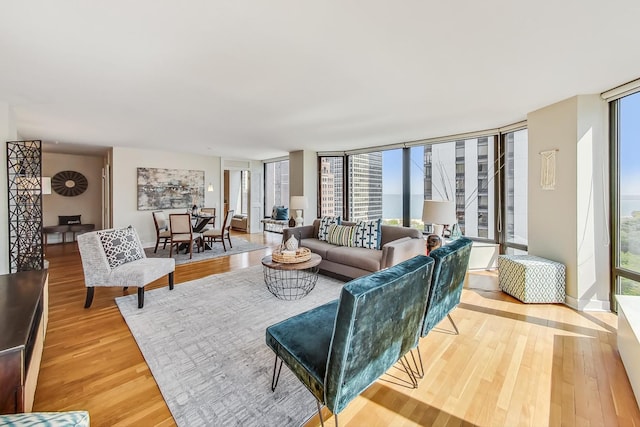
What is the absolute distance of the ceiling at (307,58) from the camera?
1.60m

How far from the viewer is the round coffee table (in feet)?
10.4

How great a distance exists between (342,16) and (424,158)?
4.18 m

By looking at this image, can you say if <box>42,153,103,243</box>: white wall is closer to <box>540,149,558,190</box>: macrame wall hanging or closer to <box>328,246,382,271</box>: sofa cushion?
<box>328,246,382,271</box>: sofa cushion

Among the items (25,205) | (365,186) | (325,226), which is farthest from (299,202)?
(25,205)

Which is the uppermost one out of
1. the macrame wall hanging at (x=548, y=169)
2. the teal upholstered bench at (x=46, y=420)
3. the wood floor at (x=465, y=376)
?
the macrame wall hanging at (x=548, y=169)

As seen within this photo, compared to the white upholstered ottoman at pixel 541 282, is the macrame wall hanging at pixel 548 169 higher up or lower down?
higher up

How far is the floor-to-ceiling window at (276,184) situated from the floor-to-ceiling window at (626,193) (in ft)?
22.9

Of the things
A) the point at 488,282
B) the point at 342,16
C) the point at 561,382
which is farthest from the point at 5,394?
the point at 488,282

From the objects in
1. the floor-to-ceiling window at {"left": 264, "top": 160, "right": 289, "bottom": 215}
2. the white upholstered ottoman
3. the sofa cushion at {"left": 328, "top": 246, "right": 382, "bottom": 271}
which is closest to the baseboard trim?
the white upholstered ottoman

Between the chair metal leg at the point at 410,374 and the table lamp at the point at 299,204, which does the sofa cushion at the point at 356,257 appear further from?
the table lamp at the point at 299,204

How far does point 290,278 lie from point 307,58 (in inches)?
117

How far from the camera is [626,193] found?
112 inches

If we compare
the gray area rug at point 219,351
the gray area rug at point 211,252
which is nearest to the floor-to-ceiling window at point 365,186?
the gray area rug at point 211,252

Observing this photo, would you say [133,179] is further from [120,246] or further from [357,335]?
[357,335]
